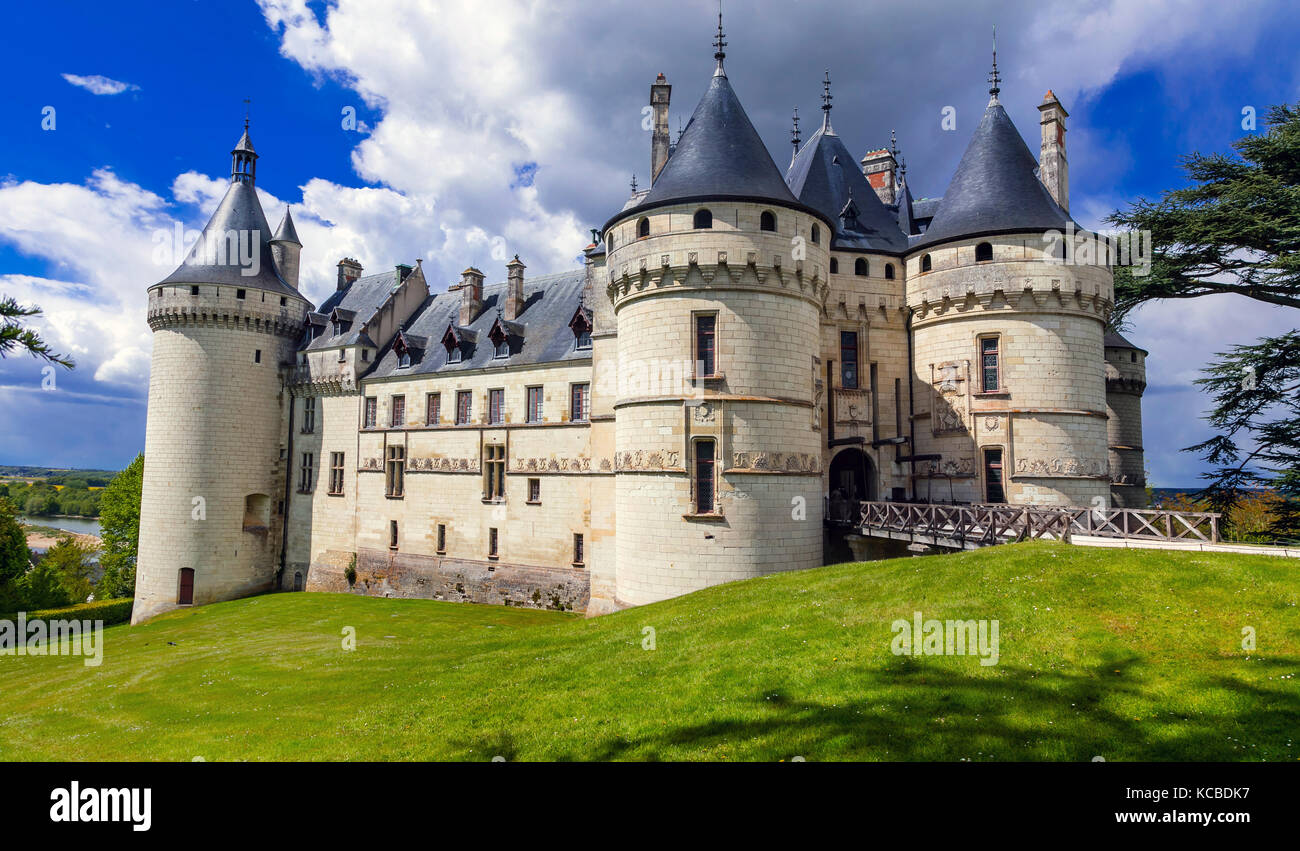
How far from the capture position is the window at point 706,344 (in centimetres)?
2150

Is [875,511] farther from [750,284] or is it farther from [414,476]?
[414,476]

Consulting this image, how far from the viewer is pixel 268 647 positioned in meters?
22.9

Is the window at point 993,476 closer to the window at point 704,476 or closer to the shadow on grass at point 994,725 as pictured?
the window at point 704,476

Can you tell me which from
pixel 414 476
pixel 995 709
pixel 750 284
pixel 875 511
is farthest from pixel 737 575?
pixel 414 476

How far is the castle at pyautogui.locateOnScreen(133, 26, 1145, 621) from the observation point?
2141 cm

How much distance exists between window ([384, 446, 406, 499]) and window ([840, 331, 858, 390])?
23.1 metres

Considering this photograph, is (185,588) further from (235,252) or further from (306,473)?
(235,252)

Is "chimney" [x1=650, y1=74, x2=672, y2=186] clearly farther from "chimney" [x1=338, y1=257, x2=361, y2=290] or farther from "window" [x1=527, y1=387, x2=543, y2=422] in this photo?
"chimney" [x1=338, y1=257, x2=361, y2=290]

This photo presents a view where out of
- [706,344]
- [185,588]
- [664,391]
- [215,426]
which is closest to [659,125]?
[706,344]

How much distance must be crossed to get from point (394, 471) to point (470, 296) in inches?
407

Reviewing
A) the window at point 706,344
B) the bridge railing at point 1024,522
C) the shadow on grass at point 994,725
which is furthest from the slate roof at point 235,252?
the shadow on grass at point 994,725

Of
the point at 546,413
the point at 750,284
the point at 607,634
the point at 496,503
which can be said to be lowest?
the point at 607,634

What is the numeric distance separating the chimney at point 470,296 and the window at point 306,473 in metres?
12.0
